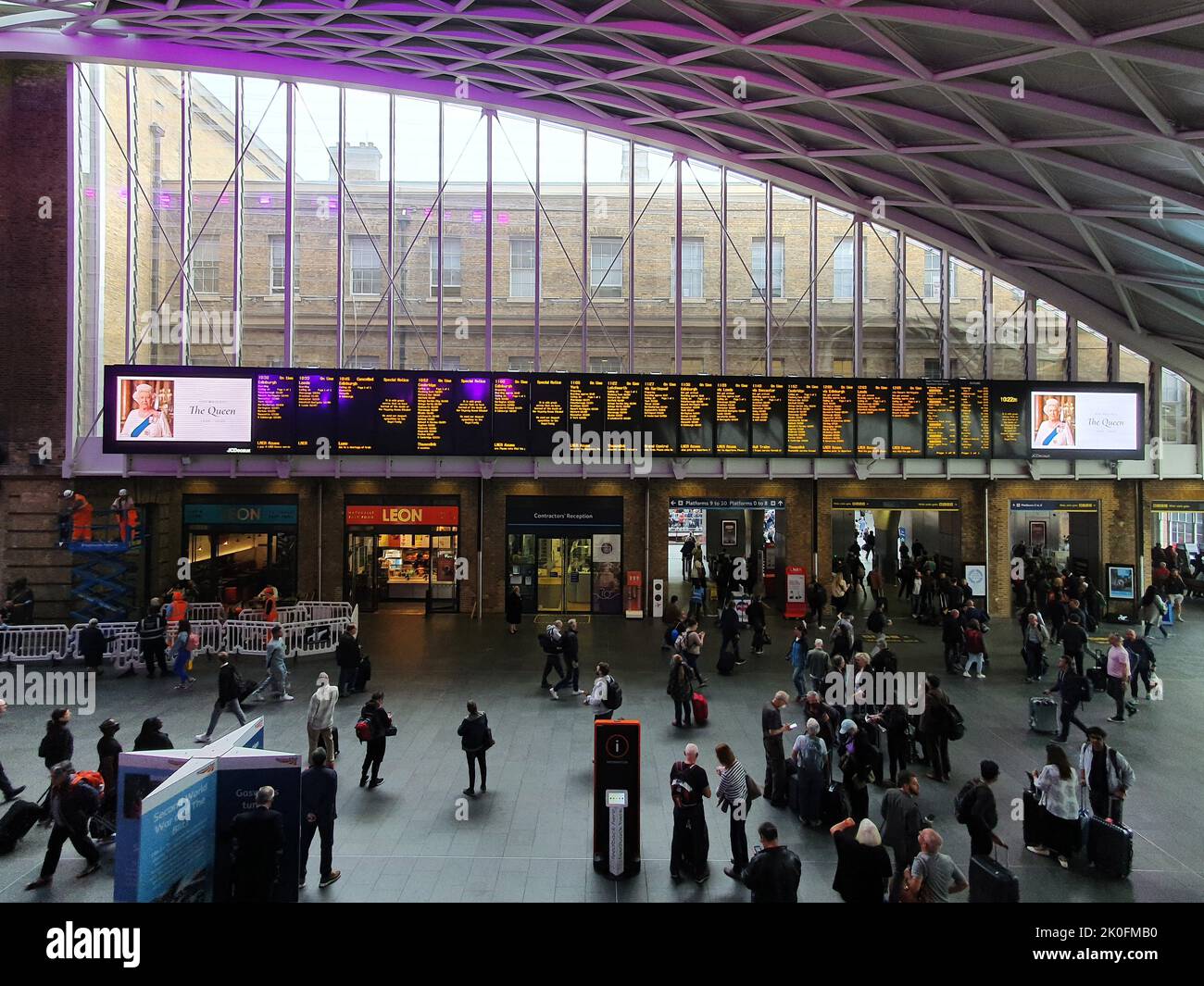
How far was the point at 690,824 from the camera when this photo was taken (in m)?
8.27

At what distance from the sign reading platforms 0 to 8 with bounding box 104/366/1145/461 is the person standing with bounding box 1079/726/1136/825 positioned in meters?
12.3

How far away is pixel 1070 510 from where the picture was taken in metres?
24.1

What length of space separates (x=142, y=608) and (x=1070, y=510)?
90.1ft

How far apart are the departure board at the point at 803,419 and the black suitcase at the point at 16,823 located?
1727 centimetres

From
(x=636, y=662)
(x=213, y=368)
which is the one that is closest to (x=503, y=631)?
(x=636, y=662)

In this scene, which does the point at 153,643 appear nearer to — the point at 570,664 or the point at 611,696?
the point at 570,664

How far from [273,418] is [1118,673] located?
19057 mm

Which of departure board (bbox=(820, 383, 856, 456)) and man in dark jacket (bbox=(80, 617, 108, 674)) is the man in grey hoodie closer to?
man in dark jacket (bbox=(80, 617, 108, 674))

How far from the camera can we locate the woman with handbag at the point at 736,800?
8.36 m

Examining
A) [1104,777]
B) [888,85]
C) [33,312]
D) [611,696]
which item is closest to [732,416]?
[888,85]

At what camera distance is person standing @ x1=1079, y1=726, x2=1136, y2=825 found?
905 centimetres

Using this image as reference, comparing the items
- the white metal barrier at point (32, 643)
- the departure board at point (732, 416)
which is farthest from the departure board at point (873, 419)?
the white metal barrier at point (32, 643)

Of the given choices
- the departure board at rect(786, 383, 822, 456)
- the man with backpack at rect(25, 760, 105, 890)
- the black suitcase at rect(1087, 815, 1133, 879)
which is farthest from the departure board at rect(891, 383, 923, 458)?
the man with backpack at rect(25, 760, 105, 890)

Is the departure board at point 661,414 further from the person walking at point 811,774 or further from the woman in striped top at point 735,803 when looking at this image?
the woman in striped top at point 735,803
